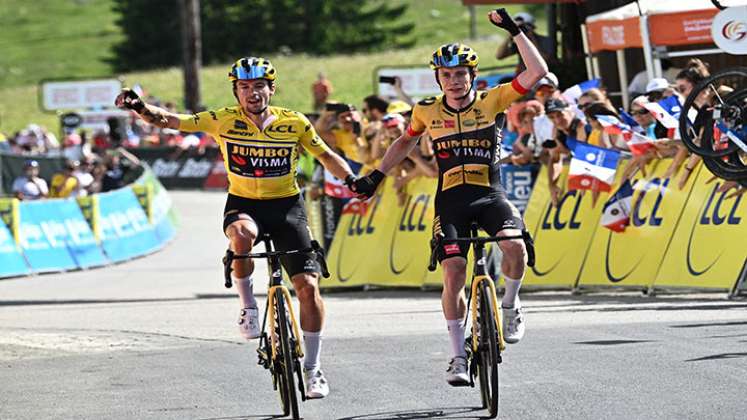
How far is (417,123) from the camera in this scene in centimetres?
998

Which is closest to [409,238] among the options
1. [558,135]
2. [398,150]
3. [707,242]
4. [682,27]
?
[558,135]

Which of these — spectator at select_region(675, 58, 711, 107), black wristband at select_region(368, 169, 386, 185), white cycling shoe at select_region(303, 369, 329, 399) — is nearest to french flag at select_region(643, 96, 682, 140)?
spectator at select_region(675, 58, 711, 107)

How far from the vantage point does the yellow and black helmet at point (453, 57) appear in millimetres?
9656

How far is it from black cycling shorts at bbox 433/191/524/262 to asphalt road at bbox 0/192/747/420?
896mm

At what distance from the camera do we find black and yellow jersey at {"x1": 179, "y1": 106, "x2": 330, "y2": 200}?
32.3 feet

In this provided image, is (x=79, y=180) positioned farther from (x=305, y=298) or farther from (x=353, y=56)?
(x=353, y=56)

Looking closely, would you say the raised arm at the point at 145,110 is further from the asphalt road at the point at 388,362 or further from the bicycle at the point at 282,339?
the asphalt road at the point at 388,362

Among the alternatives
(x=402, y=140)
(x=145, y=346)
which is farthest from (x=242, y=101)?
(x=145, y=346)

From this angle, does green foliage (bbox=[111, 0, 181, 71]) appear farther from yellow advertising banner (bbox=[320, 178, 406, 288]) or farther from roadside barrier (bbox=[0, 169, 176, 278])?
yellow advertising banner (bbox=[320, 178, 406, 288])

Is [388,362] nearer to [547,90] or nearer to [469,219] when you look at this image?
[469,219]

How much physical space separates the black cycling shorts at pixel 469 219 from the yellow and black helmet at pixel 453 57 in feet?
2.58

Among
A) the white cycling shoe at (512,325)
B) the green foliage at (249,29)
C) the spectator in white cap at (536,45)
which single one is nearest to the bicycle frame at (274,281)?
the white cycling shoe at (512,325)

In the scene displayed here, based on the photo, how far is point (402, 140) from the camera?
10.1 meters

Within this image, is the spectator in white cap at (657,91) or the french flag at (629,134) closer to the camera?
the french flag at (629,134)
